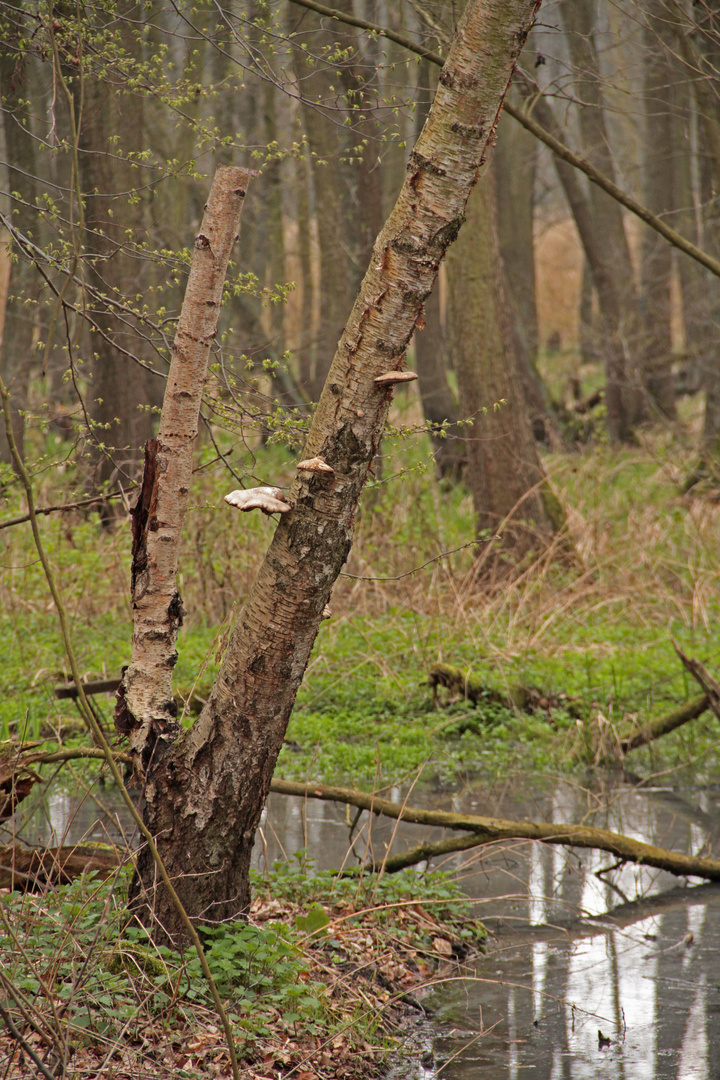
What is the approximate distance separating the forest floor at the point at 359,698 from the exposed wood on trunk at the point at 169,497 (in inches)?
14.0

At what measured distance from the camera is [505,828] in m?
4.31

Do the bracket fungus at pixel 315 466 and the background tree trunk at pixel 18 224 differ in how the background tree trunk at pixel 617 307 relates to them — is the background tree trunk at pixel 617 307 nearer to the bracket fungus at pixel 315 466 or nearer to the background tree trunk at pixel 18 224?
the background tree trunk at pixel 18 224

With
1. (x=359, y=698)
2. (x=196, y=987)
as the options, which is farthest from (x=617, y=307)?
(x=196, y=987)

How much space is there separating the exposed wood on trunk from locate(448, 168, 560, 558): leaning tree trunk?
6420mm

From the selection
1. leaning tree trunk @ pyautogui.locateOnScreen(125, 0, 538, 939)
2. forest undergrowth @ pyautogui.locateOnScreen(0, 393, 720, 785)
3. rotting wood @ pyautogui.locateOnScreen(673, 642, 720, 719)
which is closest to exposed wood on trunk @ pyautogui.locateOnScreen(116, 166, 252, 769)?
leaning tree trunk @ pyautogui.locateOnScreen(125, 0, 538, 939)

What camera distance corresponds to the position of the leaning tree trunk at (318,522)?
3.05 meters

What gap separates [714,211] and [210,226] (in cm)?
891

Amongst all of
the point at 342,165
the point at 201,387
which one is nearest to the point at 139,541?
the point at 201,387

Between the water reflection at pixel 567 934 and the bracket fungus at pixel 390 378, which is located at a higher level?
the bracket fungus at pixel 390 378

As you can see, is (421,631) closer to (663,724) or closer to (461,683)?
(461,683)

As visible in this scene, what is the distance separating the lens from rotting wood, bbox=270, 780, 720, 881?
430 centimetres

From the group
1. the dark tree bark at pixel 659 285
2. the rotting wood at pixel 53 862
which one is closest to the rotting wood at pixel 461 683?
the rotting wood at pixel 53 862

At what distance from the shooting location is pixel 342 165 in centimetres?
Result: 1267

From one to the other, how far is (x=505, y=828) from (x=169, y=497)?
2.18 meters
